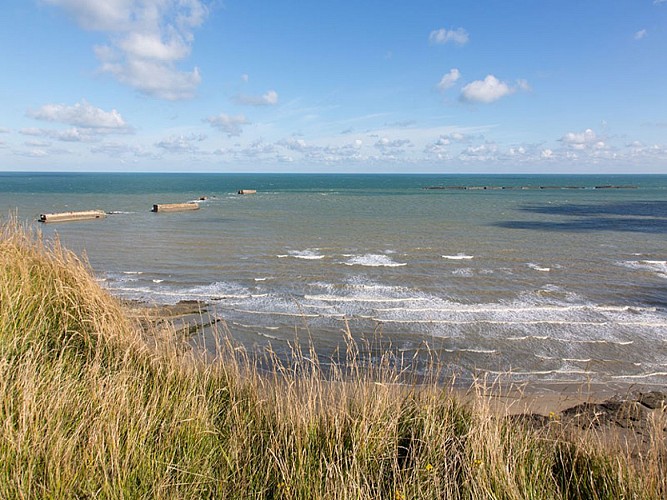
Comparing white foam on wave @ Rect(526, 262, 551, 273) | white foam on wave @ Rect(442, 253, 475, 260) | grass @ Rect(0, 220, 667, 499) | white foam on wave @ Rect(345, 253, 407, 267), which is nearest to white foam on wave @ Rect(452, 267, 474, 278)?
white foam on wave @ Rect(442, 253, 475, 260)

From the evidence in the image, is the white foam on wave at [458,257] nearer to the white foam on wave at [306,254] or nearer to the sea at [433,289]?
the sea at [433,289]

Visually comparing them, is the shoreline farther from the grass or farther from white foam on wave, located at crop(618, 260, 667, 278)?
white foam on wave, located at crop(618, 260, 667, 278)

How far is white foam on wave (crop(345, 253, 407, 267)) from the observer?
18.8m

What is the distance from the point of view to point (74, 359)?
4.83 metres

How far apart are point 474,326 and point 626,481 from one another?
25.5 feet

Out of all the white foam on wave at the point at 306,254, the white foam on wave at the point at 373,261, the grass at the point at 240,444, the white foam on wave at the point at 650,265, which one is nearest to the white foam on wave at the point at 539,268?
the white foam on wave at the point at 650,265

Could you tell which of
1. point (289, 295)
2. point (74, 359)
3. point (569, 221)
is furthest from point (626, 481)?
point (569, 221)

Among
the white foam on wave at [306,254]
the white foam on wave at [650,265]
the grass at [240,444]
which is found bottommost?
the white foam on wave at [650,265]

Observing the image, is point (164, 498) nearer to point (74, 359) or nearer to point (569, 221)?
point (74, 359)

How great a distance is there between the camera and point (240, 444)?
387cm

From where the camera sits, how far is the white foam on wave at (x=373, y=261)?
61.6 ft

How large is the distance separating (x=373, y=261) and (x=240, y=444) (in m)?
15.9

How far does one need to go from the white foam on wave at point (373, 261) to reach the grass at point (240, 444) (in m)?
14.0

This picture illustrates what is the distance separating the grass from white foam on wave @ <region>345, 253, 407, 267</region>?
14000mm
